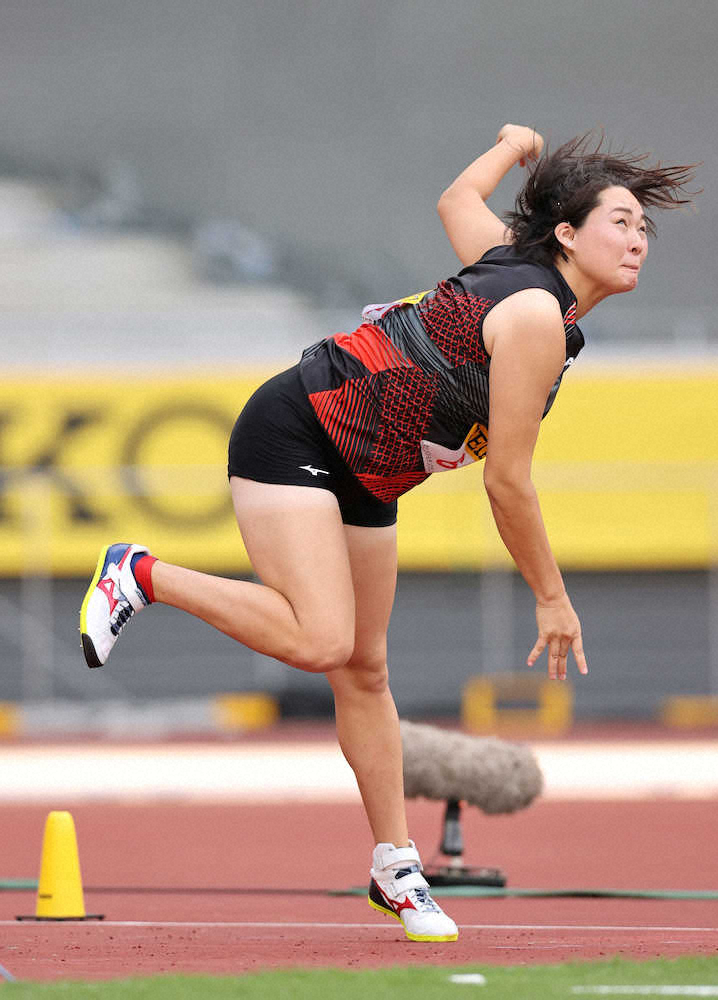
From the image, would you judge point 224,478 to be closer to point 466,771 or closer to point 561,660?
point 466,771

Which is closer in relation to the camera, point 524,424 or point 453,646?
point 524,424

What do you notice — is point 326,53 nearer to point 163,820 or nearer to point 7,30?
point 7,30

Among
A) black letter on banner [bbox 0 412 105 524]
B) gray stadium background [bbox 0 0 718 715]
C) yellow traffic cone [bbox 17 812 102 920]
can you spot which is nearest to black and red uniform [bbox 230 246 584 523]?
yellow traffic cone [bbox 17 812 102 920]

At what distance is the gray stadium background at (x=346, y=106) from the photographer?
736 inches

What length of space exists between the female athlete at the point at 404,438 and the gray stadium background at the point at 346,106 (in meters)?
13.6

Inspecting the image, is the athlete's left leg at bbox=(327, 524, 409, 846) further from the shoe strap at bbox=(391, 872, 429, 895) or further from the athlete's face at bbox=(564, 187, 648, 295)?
the athlete's face at bbox=(564, 187, 648, 295)

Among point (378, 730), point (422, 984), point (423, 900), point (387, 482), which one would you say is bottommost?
point (422, 984)

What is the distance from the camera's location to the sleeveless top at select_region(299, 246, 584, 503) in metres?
3.96

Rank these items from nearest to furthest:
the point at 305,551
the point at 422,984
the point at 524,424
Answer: the point at 422,984, the point at 524,424, the point at 305,551

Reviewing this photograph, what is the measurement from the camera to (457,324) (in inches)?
156

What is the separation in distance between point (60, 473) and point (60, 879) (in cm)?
993

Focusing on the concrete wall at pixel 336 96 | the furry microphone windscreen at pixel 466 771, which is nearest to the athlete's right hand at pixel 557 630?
the furry microphone windscreen at pixel 466 771

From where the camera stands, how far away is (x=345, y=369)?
4.11 metres

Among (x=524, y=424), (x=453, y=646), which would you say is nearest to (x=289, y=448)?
(x=524, y=424)
